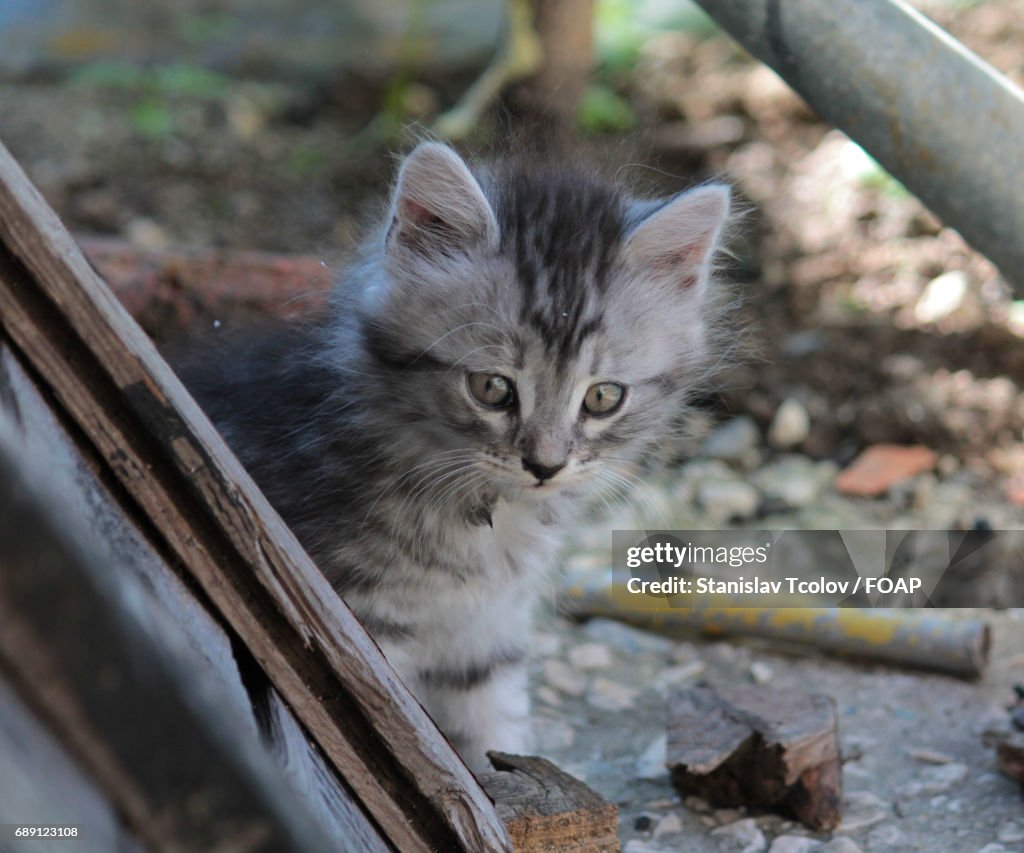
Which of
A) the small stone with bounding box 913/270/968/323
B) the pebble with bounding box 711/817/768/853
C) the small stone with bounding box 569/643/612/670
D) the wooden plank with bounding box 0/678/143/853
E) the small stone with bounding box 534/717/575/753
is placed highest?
the wooden plank with bounding box 0/678/143/853

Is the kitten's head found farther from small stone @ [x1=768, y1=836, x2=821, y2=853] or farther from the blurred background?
small stone @ [x1=768, y1=836, x2=821, y2=853]

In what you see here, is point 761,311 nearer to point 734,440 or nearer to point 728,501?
point 734,440

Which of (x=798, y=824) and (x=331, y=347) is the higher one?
(x=331, y=347)

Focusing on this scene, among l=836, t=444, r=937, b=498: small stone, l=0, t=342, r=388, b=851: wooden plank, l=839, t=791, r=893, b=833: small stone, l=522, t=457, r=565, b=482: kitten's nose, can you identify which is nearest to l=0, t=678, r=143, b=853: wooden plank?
l=0, t=342, r=388, b=851: wooden plank

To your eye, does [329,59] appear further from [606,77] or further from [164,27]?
[606,77]

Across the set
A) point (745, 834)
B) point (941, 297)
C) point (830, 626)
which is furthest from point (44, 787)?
point (941, 297)

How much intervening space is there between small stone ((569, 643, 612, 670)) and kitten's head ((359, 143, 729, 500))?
31.3 inches

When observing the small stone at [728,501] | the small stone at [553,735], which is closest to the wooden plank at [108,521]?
the small stone at [553,735]

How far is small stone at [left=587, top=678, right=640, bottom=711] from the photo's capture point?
2773mm

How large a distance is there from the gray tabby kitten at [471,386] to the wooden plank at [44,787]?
1133mm

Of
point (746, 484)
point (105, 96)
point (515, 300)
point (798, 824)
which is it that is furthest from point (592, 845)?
point (105, 96)

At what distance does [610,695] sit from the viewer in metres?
2.82

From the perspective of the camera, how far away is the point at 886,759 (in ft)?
8.07

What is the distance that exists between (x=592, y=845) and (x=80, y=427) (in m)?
0.96
